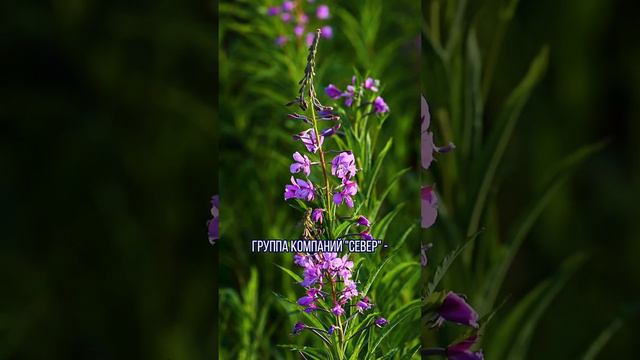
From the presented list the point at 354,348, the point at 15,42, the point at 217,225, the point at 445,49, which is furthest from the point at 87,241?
the point at 445,49

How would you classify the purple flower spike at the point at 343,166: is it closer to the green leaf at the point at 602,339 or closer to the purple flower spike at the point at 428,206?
the purple flower spike at the point at 428,206

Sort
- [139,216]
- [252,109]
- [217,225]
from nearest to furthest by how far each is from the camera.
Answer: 1. [139,216]
2. [217,225]
3. [252,109]

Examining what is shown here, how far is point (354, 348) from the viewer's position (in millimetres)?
969

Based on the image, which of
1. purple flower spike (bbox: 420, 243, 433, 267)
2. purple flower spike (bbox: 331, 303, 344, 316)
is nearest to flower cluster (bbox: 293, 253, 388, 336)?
purple flower spike (bbox: 331, 303, 344, 316)

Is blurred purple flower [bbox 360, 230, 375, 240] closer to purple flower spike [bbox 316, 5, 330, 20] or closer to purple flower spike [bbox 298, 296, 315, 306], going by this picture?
purple flower spike [bbox 298, 296, 315, 306]

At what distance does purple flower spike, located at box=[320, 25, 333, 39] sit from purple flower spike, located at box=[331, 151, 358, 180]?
22 cm

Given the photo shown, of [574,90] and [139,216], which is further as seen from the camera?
[574,90]

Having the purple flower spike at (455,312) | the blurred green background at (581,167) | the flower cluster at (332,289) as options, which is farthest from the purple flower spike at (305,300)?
the blurred green background at (581,167)

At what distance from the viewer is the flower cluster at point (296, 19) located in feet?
3.49

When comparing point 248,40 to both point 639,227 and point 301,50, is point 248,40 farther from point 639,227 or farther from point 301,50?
point 639,227

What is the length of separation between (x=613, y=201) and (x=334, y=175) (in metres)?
0.44

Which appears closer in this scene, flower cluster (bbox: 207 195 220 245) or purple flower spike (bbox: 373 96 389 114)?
flower cluster (bbox: 207 195 220 245)

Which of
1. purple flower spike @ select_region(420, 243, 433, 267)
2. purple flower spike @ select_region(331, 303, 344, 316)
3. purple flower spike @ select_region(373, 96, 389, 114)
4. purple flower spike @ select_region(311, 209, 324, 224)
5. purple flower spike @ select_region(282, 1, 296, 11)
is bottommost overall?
purple flower spike @ select_region(331, 303, 344, 316)

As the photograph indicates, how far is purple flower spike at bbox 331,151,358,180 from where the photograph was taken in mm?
966
